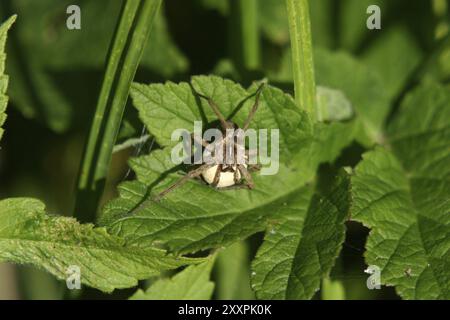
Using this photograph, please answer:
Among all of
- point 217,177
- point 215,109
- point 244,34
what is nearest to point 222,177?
point 217,177

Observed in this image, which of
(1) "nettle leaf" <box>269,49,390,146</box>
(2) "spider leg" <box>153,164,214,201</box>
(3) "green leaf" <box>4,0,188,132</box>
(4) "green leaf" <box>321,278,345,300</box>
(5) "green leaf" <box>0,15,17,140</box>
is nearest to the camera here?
(5) "green leaf" <box>0,15,17,140</box>

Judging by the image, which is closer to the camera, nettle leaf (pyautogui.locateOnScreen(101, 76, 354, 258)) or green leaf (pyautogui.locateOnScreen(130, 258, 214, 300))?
nettle leaf (pyautogui.locateOnScreen(101, 76, 354, 258))

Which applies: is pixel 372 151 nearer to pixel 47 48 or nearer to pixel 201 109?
pixel 201 109

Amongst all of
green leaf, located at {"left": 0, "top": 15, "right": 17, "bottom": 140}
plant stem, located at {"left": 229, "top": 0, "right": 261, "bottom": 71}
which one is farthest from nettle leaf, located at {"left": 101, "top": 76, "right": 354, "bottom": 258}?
plant stem, located at {"left": 229, "top": 0, "right": 261, "bottom": 71}

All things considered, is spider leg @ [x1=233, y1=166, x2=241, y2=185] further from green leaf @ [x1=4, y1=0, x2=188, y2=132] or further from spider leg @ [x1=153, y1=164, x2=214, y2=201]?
green leaf @ [x1=4, y1=0, x2=188, y2=132]

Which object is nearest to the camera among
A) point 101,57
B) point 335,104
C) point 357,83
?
point 335,104

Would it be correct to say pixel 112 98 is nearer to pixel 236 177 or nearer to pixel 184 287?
pixel 236 177

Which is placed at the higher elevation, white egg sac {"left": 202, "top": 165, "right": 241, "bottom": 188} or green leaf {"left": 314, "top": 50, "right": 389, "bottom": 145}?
green leaf {"left": 314, "top": 50, "right": 389, "bottom": 145}
